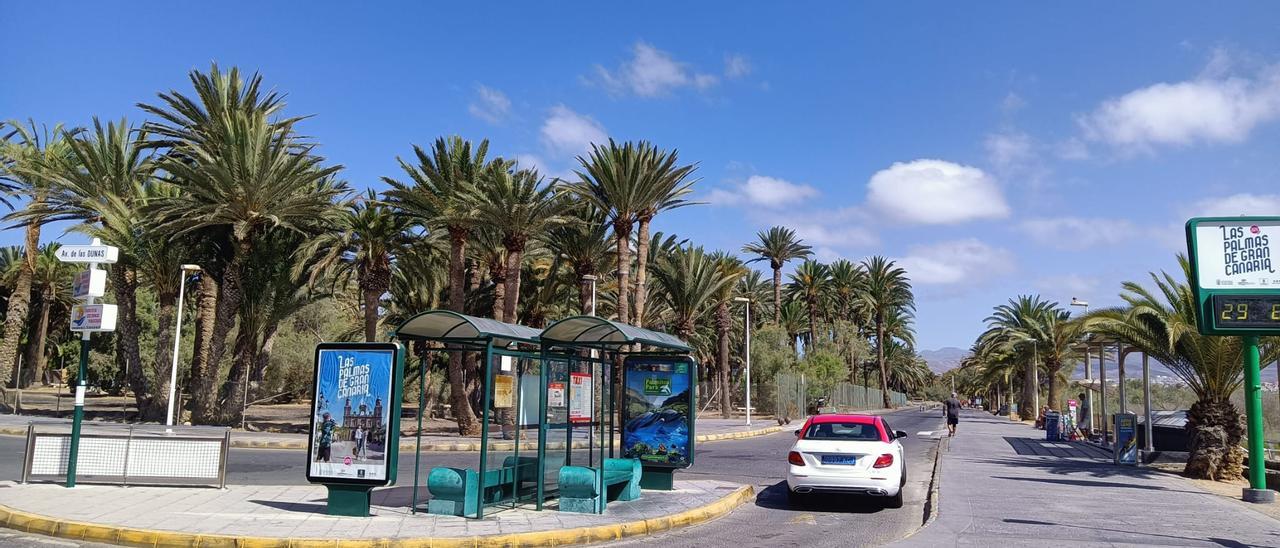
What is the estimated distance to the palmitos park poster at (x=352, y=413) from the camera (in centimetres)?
1045

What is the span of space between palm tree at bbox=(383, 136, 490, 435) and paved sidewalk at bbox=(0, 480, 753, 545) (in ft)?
48.1

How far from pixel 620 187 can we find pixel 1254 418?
71.1 feet

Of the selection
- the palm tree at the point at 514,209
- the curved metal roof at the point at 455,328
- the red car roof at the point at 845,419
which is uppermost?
the palm tree at the point at 514,209

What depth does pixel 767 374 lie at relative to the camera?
54.7 metres

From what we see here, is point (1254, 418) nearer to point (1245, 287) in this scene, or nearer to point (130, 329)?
point (1245, 287)

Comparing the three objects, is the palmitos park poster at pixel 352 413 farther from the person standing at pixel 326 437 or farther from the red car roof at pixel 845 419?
the red car roof at pixel 845 419

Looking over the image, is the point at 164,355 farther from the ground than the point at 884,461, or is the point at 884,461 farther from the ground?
the point at 164,355

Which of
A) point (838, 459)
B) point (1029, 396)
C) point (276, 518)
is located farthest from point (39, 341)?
point (1029, 396)

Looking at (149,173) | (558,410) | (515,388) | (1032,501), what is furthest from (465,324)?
(149,173)

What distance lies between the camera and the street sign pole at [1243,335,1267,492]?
13305 millimetres

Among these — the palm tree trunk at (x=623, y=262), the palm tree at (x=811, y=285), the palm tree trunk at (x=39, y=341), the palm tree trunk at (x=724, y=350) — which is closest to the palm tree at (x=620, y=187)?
the palm tree trunk at (x=623, y=262)

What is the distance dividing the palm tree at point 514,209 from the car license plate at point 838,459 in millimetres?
16544

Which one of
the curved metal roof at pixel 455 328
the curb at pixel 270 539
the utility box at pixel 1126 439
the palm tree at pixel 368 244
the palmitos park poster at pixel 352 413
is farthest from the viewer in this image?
the palm tree at pixel 368 244

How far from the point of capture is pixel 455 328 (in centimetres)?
1094
